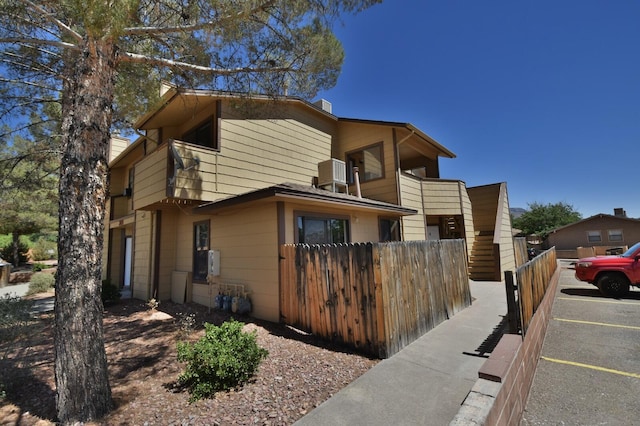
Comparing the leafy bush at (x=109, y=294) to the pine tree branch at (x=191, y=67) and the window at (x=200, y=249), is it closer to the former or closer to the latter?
Result: the window at (x=200, y=249)

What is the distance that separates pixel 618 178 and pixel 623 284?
40.6 m

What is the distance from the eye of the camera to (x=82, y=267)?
3.16 meters

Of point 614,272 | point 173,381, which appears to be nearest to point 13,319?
point 173,381

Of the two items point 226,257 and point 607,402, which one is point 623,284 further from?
point 226,257

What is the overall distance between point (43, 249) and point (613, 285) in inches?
1629

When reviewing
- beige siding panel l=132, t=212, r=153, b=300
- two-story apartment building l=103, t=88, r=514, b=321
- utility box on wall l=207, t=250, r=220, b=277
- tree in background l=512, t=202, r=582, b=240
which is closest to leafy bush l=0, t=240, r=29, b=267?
two-story apartment building l=103, t=88, r=514, b=321

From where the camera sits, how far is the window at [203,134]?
9.28 metres

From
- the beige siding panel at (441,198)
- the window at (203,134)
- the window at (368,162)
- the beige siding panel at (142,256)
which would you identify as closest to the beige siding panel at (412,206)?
the beige siding panel at (441,198)

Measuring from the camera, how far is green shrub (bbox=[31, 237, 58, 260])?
2829 cm

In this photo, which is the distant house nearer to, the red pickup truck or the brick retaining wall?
the red pickup truck

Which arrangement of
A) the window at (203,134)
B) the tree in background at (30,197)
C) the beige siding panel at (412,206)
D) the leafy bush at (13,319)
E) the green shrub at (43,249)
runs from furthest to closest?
the green shrub at (43,249) → the tree in background at (30,197) → the beige siding panel at (412,206) → the window at (203,134) → the leafy bush at (13,319)

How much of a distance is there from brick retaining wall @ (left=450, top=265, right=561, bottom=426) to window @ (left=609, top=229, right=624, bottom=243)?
37.9 metres

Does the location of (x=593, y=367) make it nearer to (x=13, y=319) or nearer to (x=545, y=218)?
(x=13, y=319)

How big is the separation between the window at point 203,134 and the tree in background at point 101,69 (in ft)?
5.58
